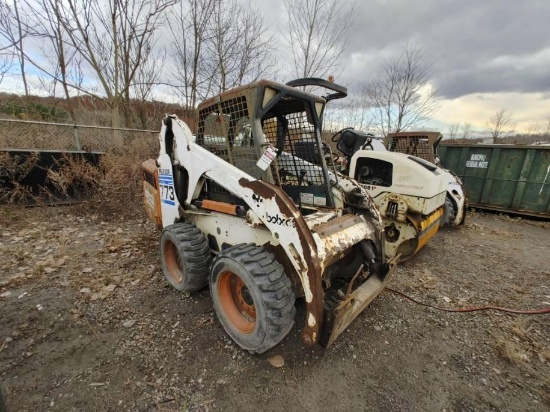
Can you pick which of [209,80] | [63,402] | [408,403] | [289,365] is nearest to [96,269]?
[63,402]

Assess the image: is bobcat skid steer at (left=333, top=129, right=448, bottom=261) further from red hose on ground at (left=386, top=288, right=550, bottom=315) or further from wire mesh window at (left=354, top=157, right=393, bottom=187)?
red hose on ground at (left=386, top=288, right=550, bottom=315)

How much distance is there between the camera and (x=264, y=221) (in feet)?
6.62

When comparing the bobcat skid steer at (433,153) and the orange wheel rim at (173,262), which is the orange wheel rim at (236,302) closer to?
the orange wheel rim at (173,262)

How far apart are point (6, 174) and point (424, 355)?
716cm

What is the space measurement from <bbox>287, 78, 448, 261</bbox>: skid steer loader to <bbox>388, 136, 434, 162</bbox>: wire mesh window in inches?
94.6

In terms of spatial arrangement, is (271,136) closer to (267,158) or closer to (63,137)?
(267,158)

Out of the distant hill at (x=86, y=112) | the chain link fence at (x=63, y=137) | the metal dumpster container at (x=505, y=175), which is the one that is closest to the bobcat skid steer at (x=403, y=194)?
the metal dumpster container at (x=505, y=175)

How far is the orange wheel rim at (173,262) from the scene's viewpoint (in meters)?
3.03

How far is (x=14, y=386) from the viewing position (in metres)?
1.82

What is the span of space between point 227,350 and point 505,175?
317 inches

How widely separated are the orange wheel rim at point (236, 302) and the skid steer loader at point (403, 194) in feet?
7.00

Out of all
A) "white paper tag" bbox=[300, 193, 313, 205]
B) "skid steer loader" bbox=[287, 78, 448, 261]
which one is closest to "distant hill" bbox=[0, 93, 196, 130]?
"skid steer loader" bbox=[287, 78, 448, 261]

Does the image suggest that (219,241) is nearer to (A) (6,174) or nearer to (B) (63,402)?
(B) (63,402)

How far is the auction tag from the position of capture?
2109mm
